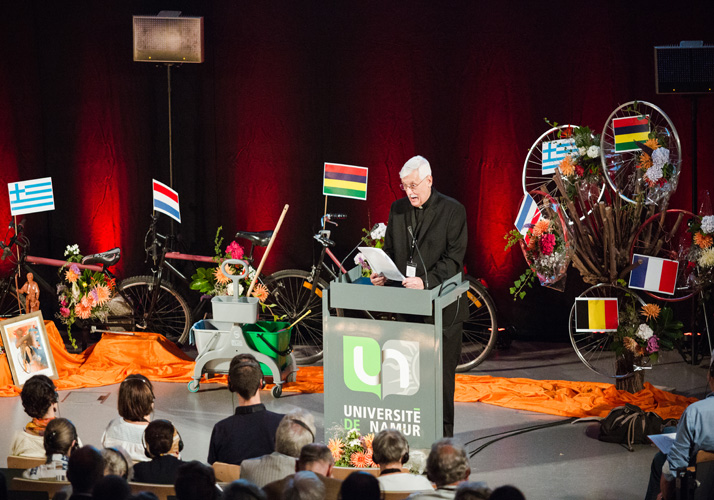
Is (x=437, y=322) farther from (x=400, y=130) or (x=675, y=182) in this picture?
(x=400, y=130)

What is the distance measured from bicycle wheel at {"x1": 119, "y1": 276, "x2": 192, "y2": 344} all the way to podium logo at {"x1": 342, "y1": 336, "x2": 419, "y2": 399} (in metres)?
3.61

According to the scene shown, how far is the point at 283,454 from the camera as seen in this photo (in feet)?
11.5

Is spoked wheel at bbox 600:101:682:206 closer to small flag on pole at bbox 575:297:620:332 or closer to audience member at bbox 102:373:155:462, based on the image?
small flag on pole at bbox 575:297:620:332

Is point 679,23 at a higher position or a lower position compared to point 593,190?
higher

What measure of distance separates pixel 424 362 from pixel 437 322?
19 cm

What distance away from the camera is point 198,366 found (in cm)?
670

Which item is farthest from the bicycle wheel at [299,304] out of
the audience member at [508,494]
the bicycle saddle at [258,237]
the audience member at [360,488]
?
the audience member at [508,494]

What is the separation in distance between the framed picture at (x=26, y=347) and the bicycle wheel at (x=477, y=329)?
2.96 meters

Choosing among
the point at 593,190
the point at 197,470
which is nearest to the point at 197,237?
the point at 593,190

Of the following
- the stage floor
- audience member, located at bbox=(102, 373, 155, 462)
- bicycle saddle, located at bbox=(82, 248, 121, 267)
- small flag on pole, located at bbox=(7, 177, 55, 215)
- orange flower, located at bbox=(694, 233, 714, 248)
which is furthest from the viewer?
small flag on pole, located at bbox=(7, 177, 55, 215)

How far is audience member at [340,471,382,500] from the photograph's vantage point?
2.79 meters

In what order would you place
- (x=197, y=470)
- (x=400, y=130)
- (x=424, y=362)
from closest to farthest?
(x=197, y=470) → (x=424, y=362) → (x=400, y=130)

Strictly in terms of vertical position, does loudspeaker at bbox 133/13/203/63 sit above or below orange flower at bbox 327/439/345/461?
above

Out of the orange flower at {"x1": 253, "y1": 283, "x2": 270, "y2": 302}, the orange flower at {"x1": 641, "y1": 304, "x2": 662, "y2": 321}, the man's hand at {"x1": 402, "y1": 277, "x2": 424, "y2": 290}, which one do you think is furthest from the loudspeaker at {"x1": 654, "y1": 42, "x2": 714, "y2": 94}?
the man's hand at {"x1": 402, "y1": 277, "x2": 424, "y2": 290}
